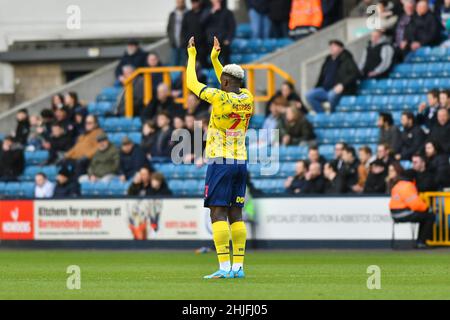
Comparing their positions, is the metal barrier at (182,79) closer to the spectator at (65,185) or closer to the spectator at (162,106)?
the spectator at (162,106)

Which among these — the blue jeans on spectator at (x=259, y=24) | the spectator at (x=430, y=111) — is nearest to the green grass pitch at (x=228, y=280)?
the spectator at (x=430, y=111)

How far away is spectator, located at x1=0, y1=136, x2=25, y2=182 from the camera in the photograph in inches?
1249

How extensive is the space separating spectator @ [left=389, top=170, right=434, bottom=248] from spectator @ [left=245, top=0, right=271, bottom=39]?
900 cm

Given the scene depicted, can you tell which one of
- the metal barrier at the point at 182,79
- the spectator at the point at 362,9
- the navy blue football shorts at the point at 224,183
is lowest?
the navy blue football shorts at the point at 224,183

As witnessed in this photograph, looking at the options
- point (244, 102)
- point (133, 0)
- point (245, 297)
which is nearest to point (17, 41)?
point (133, 0)

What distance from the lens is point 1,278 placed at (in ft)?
56.4

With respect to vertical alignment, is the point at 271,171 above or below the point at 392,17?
below

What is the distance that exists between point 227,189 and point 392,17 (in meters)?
15.4

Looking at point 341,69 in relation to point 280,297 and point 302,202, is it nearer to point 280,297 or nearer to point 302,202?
point 302,202

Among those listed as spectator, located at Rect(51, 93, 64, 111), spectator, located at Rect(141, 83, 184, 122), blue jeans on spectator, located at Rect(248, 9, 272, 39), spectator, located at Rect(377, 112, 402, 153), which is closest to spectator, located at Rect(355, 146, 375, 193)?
spectator, located at Rect(377, 112, 402, 153)

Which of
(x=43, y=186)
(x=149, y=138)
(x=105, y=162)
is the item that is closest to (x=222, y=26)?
(x=149, y=138)

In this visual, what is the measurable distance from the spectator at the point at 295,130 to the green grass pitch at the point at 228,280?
15.6 feet

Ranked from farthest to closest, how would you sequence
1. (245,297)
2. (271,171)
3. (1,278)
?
(271,171) → (1,278) → (245,297)

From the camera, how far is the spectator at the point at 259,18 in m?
32.5
